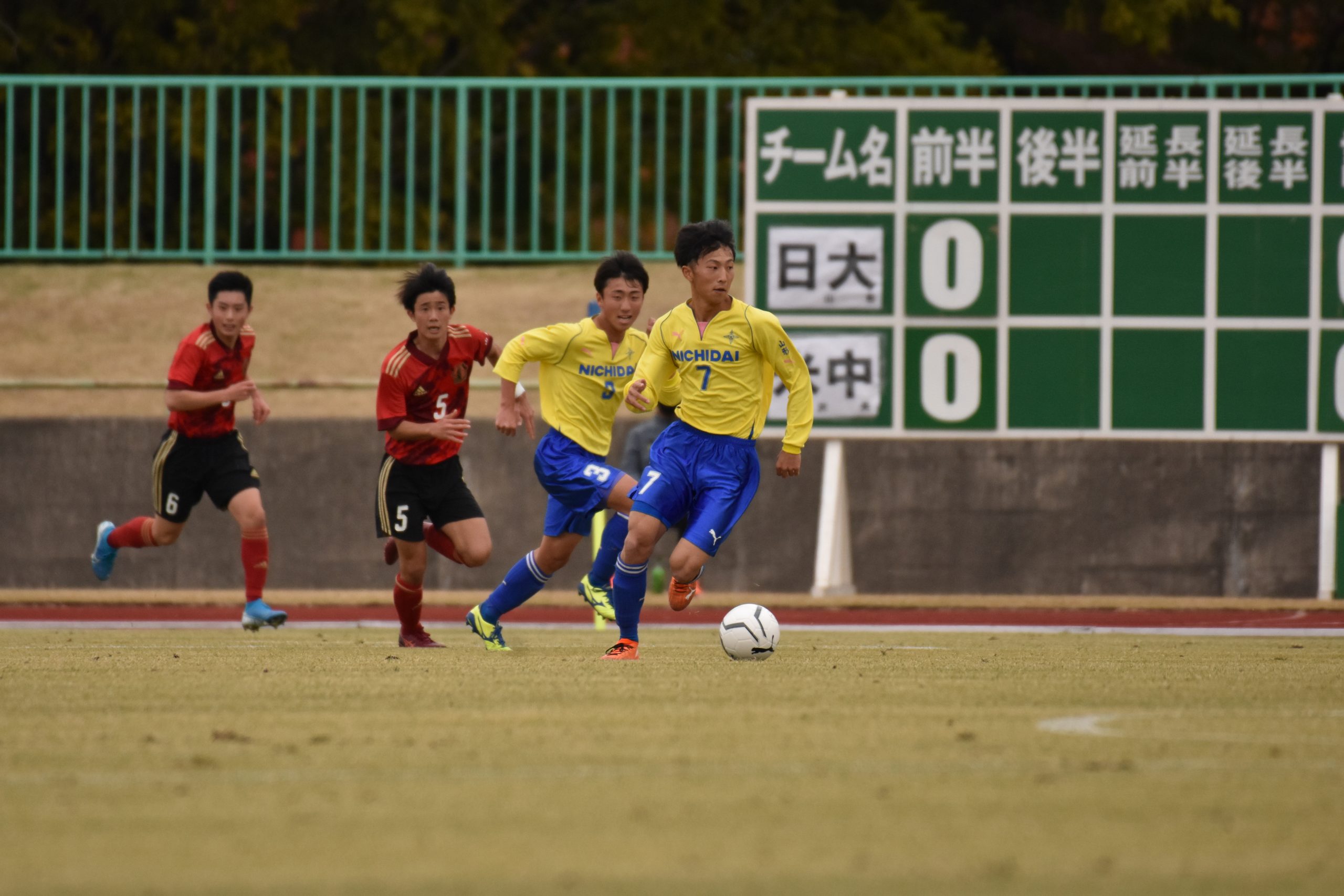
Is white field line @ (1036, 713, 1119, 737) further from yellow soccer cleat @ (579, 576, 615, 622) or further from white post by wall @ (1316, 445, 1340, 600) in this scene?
white post by wall @ (1316, 445, 1340, 600)

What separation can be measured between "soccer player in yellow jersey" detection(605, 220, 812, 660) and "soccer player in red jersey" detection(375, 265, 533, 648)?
1.13 m

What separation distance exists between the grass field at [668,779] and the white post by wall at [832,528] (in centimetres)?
658

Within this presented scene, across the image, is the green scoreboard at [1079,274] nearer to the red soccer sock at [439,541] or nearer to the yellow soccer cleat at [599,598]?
the yellow soccer cleat at [599,598]

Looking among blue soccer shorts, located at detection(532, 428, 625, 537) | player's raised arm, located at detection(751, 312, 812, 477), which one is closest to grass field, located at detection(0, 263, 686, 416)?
blue soccer shorts, located at detection(532, 428, 625, 537)

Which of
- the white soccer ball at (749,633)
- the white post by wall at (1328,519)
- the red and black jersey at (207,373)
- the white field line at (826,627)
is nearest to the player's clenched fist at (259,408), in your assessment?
the red and black jersey at (207,373)

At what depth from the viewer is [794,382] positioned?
8.88 m

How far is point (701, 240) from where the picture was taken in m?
8.59

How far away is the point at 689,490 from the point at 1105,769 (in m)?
3.83

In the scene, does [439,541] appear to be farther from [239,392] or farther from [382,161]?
[382,161]

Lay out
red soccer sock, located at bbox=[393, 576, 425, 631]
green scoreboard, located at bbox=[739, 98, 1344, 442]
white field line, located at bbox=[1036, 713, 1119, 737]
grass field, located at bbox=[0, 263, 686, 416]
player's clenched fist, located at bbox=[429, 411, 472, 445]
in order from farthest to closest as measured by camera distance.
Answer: grass field, located at bbox=[0, 263, 686, 416], green scoreboard, located at bbox=[739, 98, 1344, 442], red soccer sock, located at bbox=[393, 576, 425, 631], player's clenched fist, located at bbox=[429, 411, 472, 445], white field line, located at bbox=[1036, 713, 1119, 737]

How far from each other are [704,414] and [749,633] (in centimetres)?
99

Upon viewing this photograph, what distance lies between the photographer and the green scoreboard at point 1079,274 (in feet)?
48.5

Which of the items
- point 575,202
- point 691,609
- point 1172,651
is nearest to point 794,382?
point 1172,651

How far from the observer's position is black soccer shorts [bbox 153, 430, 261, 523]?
36.0 ft
